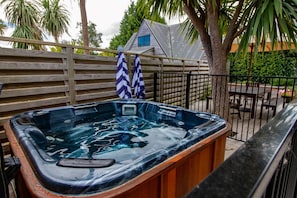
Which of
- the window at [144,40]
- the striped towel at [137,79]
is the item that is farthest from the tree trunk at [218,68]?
the window at [144,40]

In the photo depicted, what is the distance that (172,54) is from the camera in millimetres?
12469

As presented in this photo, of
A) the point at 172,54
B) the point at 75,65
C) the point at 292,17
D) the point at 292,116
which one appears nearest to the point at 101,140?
the point at 75,65

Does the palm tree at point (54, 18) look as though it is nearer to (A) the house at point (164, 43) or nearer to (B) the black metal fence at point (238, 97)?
(B) the black metal fence at point (238, 97)

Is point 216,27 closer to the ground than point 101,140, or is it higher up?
higher up

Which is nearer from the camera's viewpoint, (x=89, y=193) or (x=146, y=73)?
(x=89, y=193)

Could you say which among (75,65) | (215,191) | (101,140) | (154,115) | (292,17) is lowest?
(101,140)

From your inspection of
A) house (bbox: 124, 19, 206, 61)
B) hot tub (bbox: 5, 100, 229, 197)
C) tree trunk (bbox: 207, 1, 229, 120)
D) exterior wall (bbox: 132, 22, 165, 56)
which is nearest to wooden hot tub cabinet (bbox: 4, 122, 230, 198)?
hot tub (bbox: 5, 100, 229, 197)

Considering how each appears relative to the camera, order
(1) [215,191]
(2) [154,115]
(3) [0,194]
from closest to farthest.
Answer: (1) [215,191] → (3) [0,194] → (2) [154,115]

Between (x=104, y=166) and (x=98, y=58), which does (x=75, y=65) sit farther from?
(x=104, y=166)

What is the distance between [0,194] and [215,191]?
0.97 metres

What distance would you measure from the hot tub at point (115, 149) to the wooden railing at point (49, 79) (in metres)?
0.37

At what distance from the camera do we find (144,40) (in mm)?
13328

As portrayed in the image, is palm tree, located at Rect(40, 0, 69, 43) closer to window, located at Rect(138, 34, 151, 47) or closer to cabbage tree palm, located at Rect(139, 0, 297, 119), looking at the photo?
cabbage tree palm, located at Rect(139, 0, 297, 119)

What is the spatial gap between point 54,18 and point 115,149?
22.4 ft
